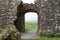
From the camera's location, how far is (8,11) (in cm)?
1617

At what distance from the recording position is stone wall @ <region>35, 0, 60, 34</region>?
15781 millimetres

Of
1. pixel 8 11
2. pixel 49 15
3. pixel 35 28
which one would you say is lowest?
pixel 35 28

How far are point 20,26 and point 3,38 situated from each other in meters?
8.99

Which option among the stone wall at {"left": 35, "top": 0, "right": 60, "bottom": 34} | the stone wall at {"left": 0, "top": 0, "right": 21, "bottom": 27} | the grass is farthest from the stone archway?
the grass

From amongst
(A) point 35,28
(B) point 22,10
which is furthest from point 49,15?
(A) point 35,28

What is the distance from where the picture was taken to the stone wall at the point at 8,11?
634 inches

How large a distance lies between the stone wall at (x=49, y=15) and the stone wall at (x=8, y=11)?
6.29ft

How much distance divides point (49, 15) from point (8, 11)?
2.99 metres

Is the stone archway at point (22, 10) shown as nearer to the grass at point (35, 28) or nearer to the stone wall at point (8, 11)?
the stone wall at point (8, 11)

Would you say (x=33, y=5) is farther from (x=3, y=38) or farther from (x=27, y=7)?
(x=3, y=38)

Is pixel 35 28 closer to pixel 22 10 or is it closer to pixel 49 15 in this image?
pixel 22 10

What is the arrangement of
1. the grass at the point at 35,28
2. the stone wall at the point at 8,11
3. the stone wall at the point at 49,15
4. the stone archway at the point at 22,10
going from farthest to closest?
the stone archway at the point at 22,10, the stone wall at the point at 8,11, the stone wall at the point at 49,15, the grass at the point at 35,28

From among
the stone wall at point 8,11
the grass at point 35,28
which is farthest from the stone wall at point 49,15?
the stone wall at point 8,11

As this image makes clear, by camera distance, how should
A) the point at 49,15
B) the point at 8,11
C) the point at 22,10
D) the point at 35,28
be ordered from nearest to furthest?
the point at 49,15, the point at 8,11, the point at 22,10, the point at 35,28
